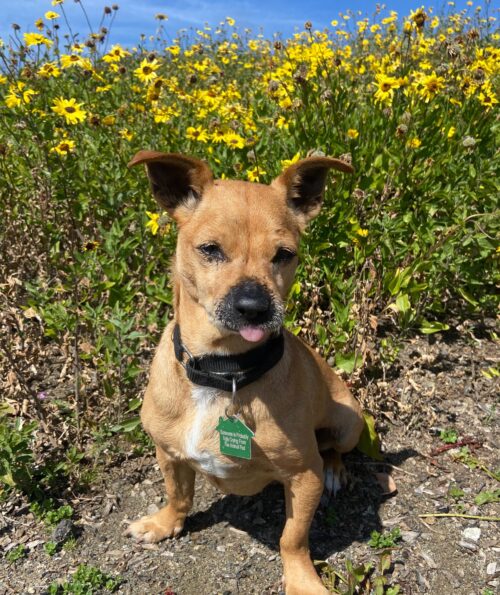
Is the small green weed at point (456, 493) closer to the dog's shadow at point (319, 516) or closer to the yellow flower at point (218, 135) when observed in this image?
the dog's shadow at point (319, 516)

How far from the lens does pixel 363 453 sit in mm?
3881

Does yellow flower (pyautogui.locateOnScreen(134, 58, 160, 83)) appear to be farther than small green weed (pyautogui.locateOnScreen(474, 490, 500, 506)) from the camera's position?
Yes

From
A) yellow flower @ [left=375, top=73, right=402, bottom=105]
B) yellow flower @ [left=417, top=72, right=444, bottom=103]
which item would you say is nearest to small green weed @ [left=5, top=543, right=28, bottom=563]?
yellow flower @ [left=375, top=73, right=402, bottom=105]

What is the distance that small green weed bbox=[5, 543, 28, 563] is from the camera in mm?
3096

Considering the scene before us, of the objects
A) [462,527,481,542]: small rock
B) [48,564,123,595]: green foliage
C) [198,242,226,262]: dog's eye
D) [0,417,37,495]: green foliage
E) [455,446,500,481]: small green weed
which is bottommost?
[462,527,481,542]: small rock

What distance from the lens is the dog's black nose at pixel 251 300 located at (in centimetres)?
226

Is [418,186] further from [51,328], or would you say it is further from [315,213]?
[51,328]

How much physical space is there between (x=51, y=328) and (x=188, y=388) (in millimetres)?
1850

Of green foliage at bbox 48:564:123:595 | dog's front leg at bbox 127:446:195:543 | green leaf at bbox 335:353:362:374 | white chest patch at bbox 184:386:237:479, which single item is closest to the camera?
white chest patch at bbox 184:386:237:479

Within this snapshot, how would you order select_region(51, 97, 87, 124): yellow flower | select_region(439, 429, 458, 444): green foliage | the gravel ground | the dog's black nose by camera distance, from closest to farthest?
the dog's black nose
the gravel ground
select_region(439, 429, 458, 444): green foliage
select_region(51, 97, 87, 124): yellow flower

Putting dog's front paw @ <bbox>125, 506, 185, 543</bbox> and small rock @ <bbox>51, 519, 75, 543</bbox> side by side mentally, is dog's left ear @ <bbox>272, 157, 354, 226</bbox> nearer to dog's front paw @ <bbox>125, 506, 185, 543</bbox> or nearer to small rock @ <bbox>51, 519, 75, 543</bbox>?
dog's front paw @ <bbox>125, 506, 185, 543</bbox>

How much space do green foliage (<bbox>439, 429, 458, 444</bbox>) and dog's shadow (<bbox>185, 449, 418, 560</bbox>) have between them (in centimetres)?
64

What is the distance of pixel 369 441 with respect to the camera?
3.74 m

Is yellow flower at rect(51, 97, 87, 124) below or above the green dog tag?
above
